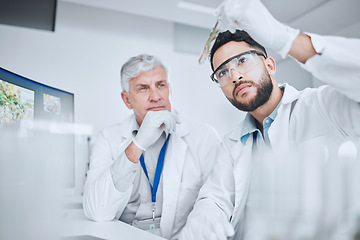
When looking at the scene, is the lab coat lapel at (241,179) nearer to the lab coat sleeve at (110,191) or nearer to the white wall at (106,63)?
the lab coat sleeve at (110,191)

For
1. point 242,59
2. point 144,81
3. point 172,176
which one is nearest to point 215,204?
point 172,176

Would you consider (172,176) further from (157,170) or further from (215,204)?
(215,204)

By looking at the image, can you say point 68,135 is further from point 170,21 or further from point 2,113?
point 170,21

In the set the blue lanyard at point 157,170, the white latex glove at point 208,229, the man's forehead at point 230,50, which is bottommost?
the white latex glove at point 208,229

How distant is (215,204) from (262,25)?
656 millimetres

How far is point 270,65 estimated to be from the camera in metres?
1.16

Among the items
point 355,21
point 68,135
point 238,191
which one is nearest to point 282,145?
point 238,191

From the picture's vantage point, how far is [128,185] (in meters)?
1.27

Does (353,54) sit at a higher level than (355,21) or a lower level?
lower

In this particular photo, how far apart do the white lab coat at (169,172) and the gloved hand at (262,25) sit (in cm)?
76

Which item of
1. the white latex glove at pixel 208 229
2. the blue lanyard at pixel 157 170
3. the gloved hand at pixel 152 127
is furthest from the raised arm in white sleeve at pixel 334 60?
the blue lanyard at pixel 157 170

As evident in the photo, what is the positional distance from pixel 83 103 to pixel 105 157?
0.42 m

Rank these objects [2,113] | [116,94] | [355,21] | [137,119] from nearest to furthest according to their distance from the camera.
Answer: [2,113], [355,21], [137,119], [116,94]

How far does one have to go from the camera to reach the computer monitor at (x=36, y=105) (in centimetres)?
96
